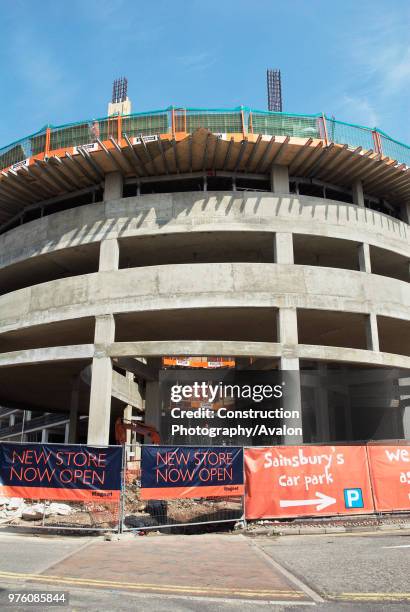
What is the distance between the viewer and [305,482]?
1149 cm

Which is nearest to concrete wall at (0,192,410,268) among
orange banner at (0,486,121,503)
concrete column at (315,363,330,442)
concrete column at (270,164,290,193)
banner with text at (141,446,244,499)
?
concrete column at (270,164,290,193)

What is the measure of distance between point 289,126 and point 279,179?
223 centimetres

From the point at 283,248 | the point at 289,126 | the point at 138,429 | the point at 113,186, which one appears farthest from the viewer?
the point at 113,186

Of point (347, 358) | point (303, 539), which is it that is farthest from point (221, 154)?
point (303, 539)

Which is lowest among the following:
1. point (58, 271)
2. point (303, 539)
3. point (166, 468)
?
point (303, 539)

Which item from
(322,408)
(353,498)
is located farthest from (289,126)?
(353,498)

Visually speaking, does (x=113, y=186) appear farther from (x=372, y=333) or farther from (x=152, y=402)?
(x=372, y=333)

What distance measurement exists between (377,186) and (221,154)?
308 inches

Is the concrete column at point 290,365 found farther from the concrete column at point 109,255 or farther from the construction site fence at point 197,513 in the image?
the concrete column at point 109,255

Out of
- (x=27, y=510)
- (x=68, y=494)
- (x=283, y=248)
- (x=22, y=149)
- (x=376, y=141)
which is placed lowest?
(x=27, y=510)

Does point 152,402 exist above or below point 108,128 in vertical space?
below

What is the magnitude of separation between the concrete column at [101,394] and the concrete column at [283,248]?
24.3 ft

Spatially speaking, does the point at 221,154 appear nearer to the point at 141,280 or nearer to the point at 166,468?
the point at 141,280

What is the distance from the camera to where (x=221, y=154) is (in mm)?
20859
